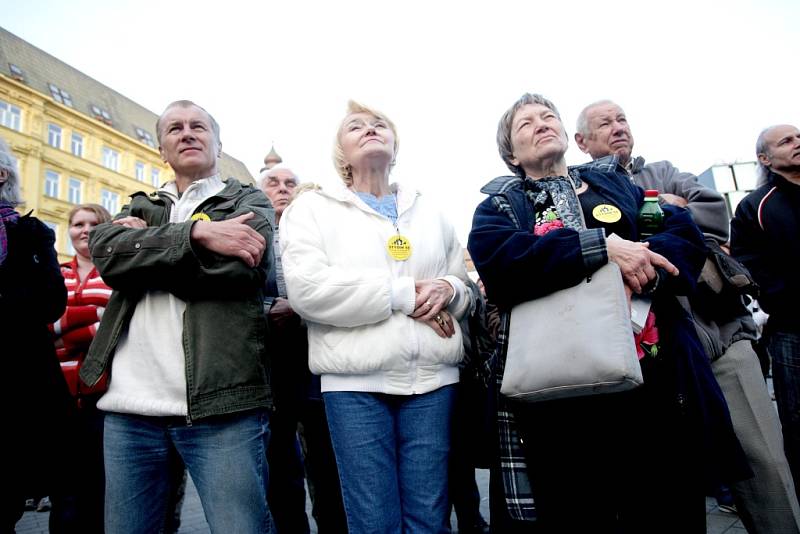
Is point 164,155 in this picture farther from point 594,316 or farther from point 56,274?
point 594,316

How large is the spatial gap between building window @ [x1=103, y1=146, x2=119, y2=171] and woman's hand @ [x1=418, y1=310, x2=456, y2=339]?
3964cm

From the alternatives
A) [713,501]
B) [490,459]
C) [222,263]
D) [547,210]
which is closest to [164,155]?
[222,263]

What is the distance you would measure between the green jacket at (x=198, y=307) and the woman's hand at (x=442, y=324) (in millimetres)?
712

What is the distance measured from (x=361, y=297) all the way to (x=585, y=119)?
1983 mm

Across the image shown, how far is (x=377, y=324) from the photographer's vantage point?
2.27 metres

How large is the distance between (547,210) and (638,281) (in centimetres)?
55

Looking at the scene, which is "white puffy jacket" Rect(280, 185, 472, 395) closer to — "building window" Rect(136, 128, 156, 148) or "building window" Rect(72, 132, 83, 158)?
"building window" Rect(72, 132, 83, 158)

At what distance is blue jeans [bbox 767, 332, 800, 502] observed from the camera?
2.96 metres

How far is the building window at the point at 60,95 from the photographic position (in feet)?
110

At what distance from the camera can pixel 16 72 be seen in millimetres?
31266

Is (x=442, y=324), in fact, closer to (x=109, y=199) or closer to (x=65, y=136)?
(x=65, y=136)

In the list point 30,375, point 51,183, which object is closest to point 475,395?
point 30,375

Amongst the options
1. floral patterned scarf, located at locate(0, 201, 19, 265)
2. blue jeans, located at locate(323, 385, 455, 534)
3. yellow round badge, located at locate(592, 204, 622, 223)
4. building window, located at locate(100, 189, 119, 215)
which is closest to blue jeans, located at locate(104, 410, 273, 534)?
blue jeans, located at locate(323, 385, 455, 534)

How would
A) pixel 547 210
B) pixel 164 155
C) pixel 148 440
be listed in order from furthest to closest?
pixel 164 155
pixel 547 210
pixel 148 440
